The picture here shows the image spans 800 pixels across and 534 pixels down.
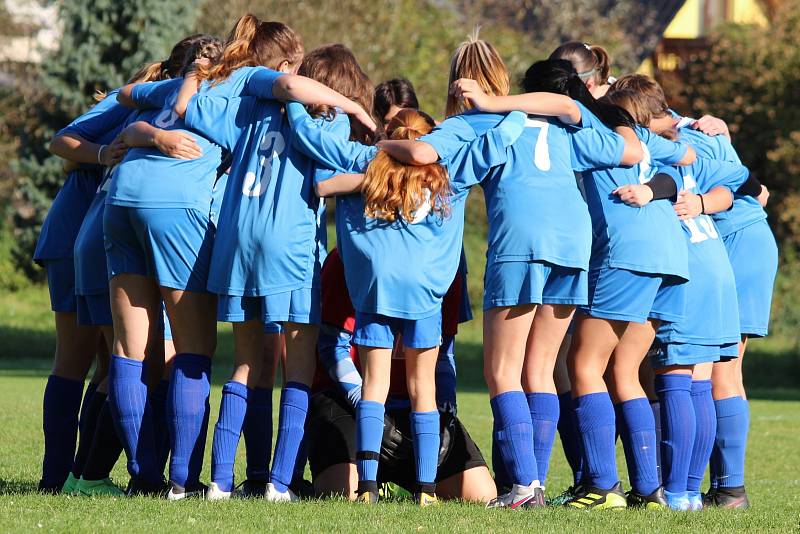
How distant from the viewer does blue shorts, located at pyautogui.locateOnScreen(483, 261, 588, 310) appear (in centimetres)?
584

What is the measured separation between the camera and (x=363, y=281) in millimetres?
5816

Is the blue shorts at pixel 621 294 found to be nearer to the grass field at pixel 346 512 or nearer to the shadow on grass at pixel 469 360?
the grass field at pixel 346 512

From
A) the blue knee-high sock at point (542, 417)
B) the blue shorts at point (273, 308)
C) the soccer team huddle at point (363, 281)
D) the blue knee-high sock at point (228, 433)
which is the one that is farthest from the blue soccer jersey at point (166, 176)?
the blue knee-high sock at point (542, 417)

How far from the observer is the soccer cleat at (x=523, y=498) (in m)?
5.85

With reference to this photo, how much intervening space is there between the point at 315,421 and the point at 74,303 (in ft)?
4.40

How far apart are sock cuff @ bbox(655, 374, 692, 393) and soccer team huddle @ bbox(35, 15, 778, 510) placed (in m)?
0.01

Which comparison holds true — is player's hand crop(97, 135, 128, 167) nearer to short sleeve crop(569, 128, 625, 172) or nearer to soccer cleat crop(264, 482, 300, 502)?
soccer cleat crop(264, 482, 300, 502)

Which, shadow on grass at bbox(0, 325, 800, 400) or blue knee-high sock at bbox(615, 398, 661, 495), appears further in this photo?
shadow on grass at bbox(0, 325, 800, 400)

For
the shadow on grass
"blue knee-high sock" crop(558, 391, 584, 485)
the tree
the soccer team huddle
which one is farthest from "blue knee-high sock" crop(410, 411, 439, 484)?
the tree

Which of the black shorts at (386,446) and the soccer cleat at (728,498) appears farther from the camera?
the soccer cleat at (728,498)

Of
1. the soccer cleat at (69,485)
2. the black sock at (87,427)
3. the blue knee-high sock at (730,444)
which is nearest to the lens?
the soccer cleat at (69,485)

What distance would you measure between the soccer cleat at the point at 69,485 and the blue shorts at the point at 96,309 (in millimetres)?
787

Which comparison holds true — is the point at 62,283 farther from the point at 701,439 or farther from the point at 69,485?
the point at 701,439

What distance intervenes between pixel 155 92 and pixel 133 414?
5.09 feet
